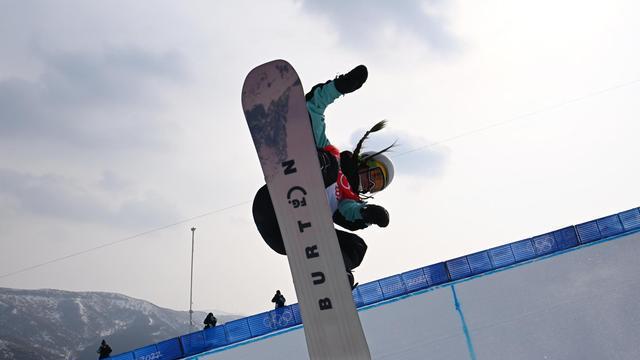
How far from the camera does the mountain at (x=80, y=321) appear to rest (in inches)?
5295

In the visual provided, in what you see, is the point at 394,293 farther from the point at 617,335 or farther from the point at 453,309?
the point at 617,335

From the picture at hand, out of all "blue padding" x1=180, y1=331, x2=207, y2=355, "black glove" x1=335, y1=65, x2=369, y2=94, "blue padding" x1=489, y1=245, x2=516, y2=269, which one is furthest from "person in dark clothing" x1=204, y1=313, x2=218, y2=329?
"black glove" x1=335, y1=65, x2=369, y2=94

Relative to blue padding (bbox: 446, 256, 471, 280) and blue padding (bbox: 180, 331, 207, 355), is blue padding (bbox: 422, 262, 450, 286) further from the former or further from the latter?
blue padding (bbox: 180, 331, 207, 355)

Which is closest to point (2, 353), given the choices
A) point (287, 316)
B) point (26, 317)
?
point (26, 317)

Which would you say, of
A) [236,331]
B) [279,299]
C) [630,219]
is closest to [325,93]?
[236,331]

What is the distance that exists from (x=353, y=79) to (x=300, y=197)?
2.46 feet

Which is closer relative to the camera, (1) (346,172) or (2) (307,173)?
(2) (307,173)

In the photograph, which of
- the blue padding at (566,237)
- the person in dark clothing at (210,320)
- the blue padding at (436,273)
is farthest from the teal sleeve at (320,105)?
the blue padding at (566,237)

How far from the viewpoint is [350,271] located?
333 centimetres

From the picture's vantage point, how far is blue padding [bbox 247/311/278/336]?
6.03 meters

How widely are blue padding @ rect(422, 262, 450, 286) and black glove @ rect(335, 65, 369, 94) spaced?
4.23 metres

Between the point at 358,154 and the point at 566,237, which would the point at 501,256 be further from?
the point at 358,154

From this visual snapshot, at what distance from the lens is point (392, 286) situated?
21.0 ft

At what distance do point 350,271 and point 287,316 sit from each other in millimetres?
3641
